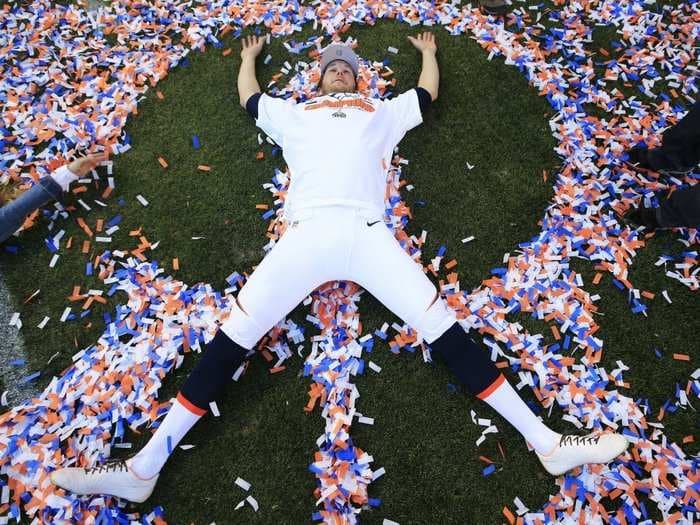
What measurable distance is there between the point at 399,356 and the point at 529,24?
421 cm

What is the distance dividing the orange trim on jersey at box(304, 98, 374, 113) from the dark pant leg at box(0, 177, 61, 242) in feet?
8.14

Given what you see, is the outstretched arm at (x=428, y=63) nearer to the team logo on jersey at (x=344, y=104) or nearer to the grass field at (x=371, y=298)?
the grass field at (x=371, y=298)

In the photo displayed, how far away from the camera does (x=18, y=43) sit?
5312 millimetres

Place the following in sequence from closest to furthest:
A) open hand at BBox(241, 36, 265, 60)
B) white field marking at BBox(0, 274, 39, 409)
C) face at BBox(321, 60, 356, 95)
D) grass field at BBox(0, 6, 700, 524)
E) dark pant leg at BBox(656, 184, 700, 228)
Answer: grass field at BBox(0, 6, 700, 524) → white field marking at BBox(0, 274, 39, 409) → dark pant leg at BBox(656, 184, 700, 228) → face at BBox(321, 60, 356, 95) → open hand at BBox(241, 36, 265, 60)

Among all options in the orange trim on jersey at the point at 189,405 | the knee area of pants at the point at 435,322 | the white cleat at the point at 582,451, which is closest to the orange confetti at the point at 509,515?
the white cleat at the point at 582,451

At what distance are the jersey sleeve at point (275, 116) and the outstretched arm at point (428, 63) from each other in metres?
1.46

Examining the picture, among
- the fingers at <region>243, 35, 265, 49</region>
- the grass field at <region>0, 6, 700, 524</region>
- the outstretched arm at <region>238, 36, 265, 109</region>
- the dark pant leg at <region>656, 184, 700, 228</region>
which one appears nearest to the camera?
the grass field at <region>0, 6, 700, 524</region>

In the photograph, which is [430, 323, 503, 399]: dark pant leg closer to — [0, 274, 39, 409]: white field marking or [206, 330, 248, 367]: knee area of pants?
[206, 330, 248, 367]: knee area of pants

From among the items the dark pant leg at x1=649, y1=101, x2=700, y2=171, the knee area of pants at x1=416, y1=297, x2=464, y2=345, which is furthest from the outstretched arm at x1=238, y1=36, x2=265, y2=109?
the dark pant leg at x1=649, y1=101, x2=700, y2=171

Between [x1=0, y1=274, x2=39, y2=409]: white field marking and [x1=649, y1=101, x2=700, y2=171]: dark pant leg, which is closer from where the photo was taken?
[x1=0, y1=274, x2=39, y2=409]: white field marking

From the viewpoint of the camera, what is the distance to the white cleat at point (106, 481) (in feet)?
11.0

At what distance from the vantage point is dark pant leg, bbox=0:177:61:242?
416cm

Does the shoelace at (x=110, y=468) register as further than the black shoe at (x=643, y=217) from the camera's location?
No

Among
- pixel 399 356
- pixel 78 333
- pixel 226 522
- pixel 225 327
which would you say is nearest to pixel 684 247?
pixel 399 356
